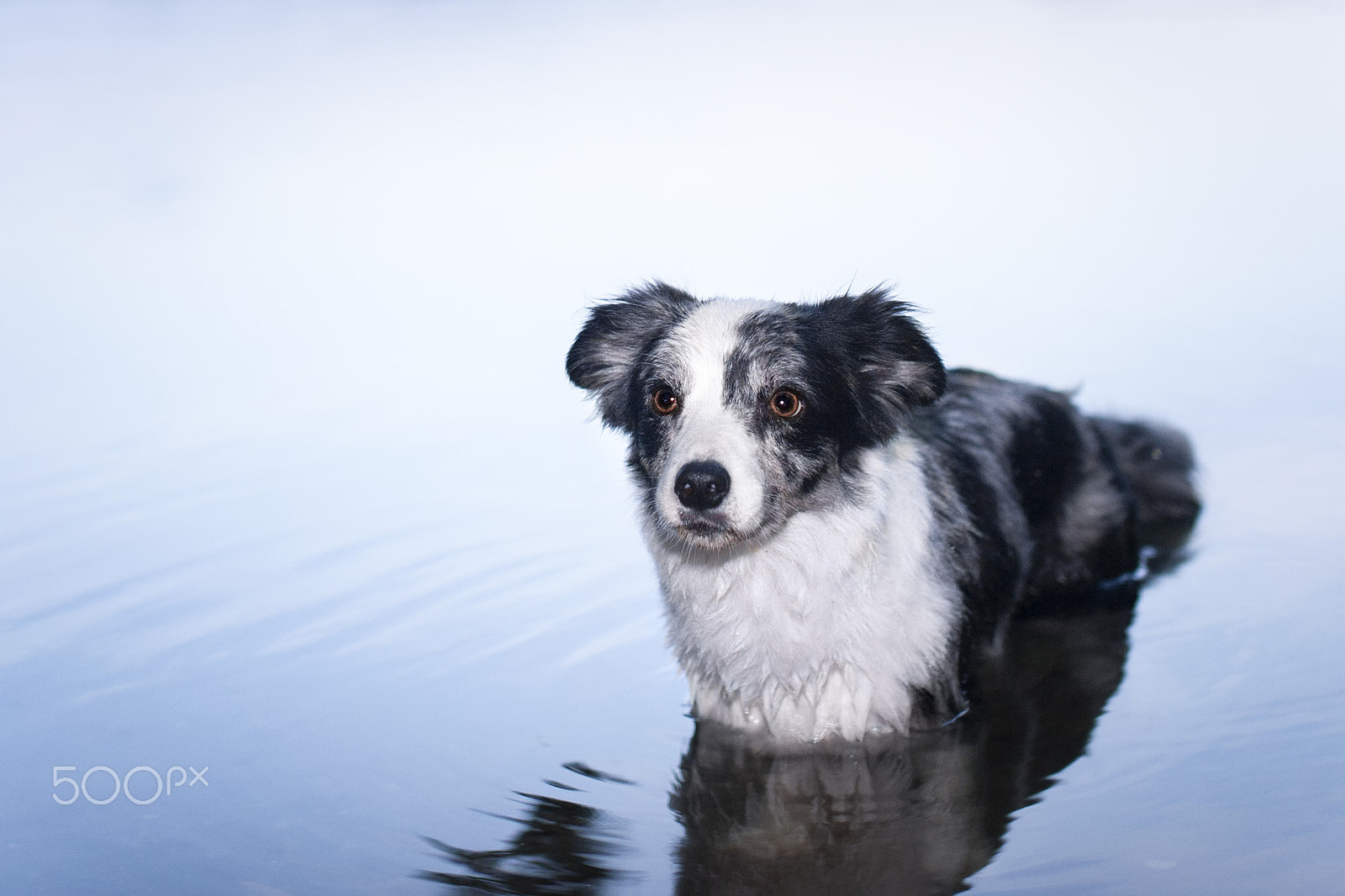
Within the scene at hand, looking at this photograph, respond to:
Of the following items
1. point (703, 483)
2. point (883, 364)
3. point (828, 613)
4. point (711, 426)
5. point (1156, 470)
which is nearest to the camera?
point (703, 483)

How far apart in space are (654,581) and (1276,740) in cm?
225

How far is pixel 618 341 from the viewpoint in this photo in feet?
13.1

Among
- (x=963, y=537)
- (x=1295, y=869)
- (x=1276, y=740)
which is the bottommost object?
(x=1295, y=869)

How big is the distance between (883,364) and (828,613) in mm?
725

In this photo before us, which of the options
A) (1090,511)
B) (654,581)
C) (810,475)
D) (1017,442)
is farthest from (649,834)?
(1090,511)

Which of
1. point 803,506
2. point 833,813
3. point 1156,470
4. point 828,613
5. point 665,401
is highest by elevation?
point 665,401

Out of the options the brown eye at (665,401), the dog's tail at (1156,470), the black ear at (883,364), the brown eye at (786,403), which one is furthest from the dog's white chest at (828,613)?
the dog's tail at (1156,470)

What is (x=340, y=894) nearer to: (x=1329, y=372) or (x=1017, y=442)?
(x=1017, y=442)

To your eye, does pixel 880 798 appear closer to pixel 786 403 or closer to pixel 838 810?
pixel 838 810

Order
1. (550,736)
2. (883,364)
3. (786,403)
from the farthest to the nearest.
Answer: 1. (550,736)
2. (883,364)
3. (786,403)

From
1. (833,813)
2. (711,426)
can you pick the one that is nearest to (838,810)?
(833,813)

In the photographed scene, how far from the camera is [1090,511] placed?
4926mm

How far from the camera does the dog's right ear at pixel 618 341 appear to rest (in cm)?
395

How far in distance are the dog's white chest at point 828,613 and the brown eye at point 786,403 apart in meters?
0.28
